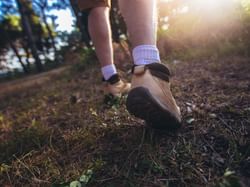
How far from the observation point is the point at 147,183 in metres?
0.79

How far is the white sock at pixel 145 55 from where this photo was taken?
1.01 metres

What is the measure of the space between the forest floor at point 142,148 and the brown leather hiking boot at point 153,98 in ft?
0.29

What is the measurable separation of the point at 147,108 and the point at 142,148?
15 cm

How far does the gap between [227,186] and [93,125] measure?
77 centimetres

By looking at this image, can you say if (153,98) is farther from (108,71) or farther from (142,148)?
(108,71)

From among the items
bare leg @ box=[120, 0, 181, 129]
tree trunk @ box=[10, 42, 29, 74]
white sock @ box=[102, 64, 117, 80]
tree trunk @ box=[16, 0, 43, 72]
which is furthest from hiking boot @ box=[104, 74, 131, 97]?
tree trunk @ box=[10, 42, 29, 74]

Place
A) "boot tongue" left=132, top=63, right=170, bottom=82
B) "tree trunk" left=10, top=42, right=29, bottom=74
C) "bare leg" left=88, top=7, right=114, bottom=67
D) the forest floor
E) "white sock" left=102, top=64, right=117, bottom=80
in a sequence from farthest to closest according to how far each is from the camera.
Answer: "tree trunk" left=10, top=42, right=29, bottom=74 < "white sock" left=102, top=64, right=117, bottom=80 < "bare leg" left=88, top=7, right=114, bottom=67 < "boot tongue" left=132, top=63, right=170, bottom=82 < the forest floor

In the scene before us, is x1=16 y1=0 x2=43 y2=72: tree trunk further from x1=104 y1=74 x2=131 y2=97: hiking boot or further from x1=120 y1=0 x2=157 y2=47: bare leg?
x1=120 y1=0 x2=157 y2=47: bare leg

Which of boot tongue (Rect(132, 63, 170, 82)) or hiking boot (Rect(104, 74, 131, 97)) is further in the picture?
hiking boot (Rect(104, 74, 131, 97))

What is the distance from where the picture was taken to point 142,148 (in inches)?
36.9

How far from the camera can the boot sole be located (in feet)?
2.88

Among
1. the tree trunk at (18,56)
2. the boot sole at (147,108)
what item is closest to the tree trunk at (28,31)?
the tree trunk at (18,56)

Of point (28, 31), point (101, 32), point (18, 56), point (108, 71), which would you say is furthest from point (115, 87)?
point (18, 56)

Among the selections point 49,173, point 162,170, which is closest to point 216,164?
point 162,170
